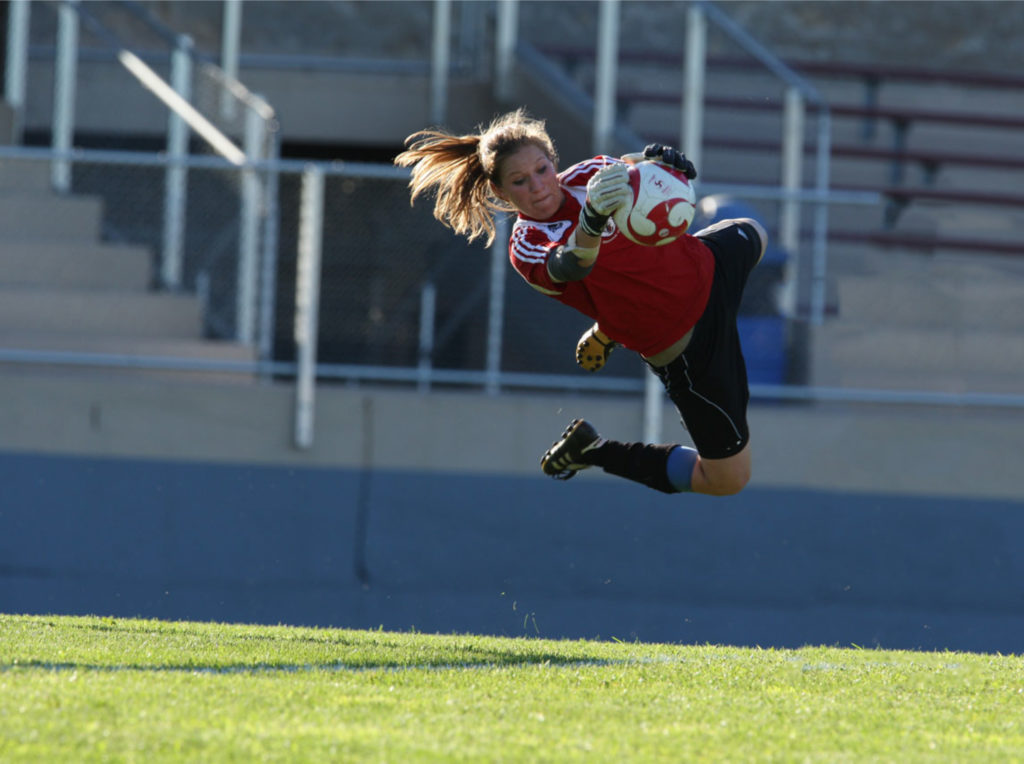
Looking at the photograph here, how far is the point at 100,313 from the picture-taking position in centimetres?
985

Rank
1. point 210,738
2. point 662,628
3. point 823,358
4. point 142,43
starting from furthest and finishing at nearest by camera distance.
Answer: point 142,43
point 823,358
point 662,628
point 210,738

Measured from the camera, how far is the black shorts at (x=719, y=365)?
5879 mm

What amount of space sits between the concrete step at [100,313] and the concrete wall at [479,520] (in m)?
0.55

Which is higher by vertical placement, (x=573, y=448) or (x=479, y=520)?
(x=573, y=448)

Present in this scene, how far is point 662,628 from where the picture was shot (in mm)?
8727

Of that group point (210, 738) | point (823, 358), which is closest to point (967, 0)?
Answer: point (823, 358)

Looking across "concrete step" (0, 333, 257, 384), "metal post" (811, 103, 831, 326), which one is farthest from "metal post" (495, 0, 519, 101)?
"concrete step" (0, 333, 257, 384)

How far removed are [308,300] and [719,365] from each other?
3.94 meters

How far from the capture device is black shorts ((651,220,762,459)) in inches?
231

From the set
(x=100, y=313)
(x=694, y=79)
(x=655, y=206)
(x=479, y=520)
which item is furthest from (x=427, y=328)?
(x=655, y=206)

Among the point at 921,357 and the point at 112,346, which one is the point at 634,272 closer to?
the point at 921,357

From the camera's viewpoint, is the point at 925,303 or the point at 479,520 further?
the point at 925,303

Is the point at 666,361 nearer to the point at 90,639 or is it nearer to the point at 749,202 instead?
the point at 90,639

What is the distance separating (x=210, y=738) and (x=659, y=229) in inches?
101
